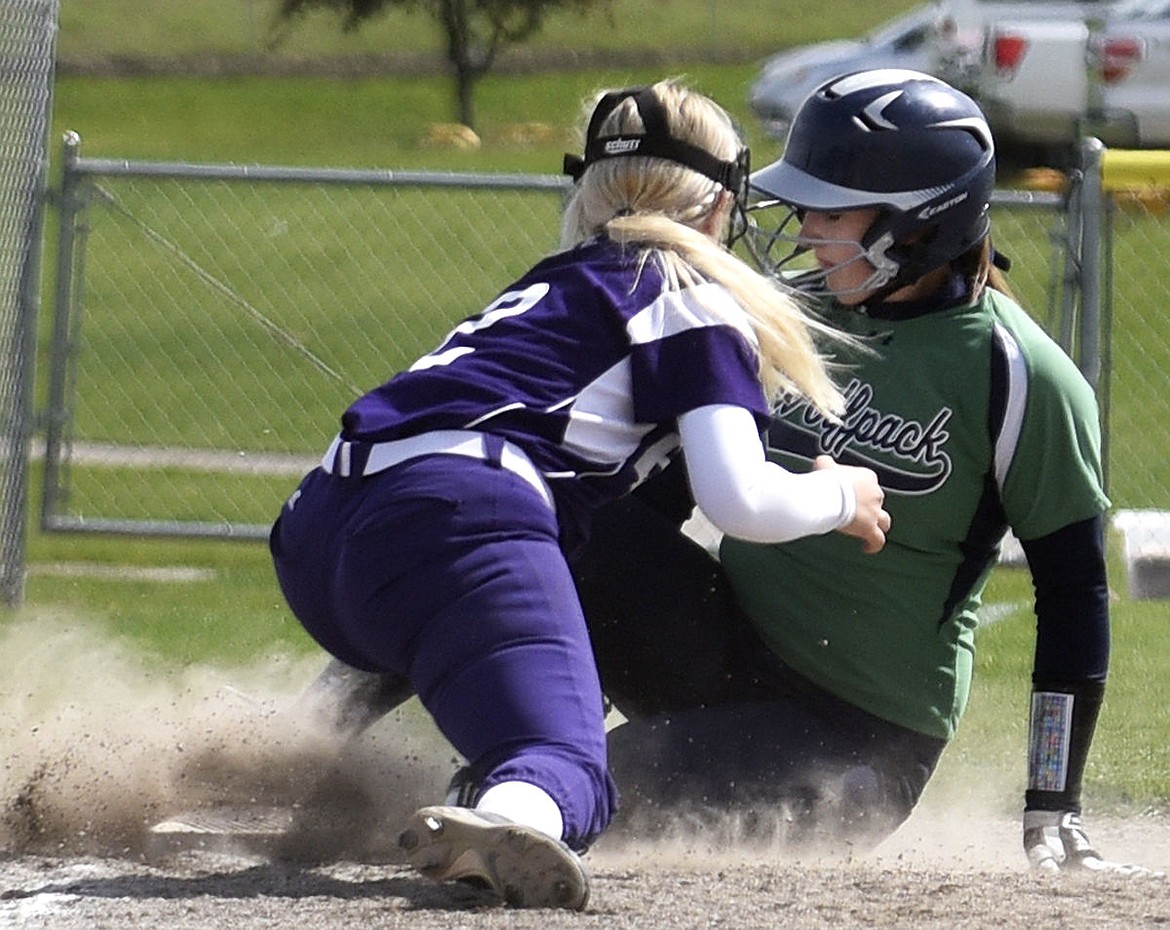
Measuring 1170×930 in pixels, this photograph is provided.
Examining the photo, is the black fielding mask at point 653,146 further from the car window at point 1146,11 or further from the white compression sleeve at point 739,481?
the car window at point 1146,11

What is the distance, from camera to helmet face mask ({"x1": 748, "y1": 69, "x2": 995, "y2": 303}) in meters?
→ 4.32

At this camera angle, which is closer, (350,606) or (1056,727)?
(350,606)

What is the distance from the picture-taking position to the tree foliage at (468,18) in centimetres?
2533

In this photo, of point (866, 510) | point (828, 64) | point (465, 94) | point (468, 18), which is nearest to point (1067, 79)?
point (828, 64)

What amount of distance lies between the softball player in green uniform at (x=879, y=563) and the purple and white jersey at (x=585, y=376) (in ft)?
1.93

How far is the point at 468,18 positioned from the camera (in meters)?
27.3

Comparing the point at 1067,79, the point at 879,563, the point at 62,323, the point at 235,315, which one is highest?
the point at 879,563

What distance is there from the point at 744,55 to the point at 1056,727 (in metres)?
32.1

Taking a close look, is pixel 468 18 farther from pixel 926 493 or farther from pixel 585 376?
pixel 585 376

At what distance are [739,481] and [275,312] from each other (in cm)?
803

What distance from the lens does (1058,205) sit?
7977 mm

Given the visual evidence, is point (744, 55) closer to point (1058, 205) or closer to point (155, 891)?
point (1058, 205)

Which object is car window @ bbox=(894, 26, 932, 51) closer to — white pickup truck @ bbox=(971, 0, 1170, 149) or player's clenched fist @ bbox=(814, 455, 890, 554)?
white pickup truck @ bbox=(971, 0, 1170, 149)

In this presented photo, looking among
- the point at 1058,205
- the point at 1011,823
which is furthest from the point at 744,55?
the point at 1011,823
